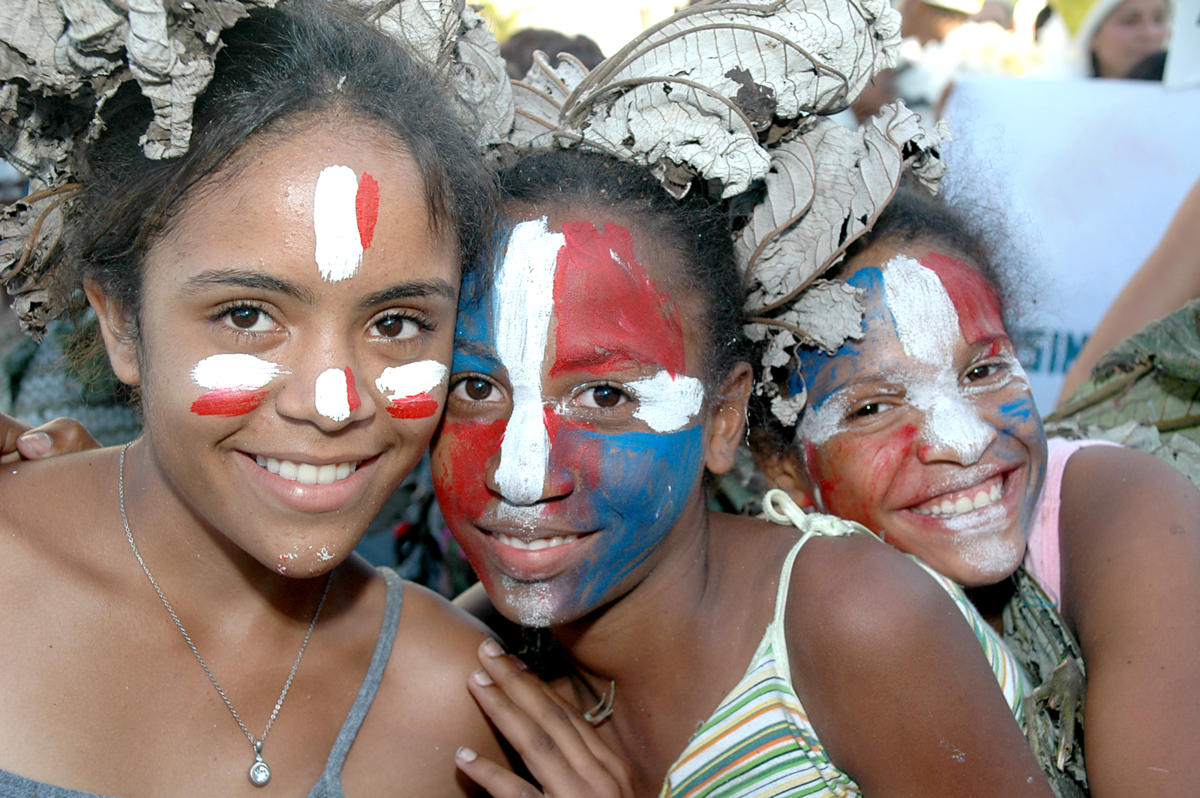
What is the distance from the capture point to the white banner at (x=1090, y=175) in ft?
12.6

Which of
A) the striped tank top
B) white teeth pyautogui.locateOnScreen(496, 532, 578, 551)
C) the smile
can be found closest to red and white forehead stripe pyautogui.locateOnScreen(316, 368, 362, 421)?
white teeth pyautogui.locateOnScreen(496, 532, 578, 551)

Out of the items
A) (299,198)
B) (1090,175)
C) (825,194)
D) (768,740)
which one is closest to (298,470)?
(299,198)

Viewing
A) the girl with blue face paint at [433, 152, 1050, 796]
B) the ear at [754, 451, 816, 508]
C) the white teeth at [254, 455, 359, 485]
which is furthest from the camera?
the ear at [754, 451, 816, 508]

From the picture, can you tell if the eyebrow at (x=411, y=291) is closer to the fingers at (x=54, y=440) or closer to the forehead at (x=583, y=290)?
the forehead at (x=583, y=290)

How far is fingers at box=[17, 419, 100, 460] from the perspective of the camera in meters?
1.95

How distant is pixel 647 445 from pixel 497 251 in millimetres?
475

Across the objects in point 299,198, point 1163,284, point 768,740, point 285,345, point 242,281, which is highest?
point 299,198

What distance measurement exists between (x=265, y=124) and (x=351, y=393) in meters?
0.45

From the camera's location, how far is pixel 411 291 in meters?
1.66

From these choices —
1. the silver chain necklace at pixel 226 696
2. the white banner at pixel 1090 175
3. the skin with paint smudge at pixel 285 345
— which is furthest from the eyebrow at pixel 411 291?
the white banner at pixel 1090 175

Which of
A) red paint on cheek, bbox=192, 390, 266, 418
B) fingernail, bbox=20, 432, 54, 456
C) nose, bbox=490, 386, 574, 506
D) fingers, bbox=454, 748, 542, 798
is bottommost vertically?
fingers, bbox=454, 748, 542, 798

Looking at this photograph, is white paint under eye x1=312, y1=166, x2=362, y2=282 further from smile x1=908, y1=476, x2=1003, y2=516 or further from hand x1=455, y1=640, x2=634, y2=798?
smile x1=908, y1=476, x2=1003, y2=516

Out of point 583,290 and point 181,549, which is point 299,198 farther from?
point 181,549

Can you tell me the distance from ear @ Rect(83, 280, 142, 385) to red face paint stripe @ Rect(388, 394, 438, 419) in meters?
0.44
